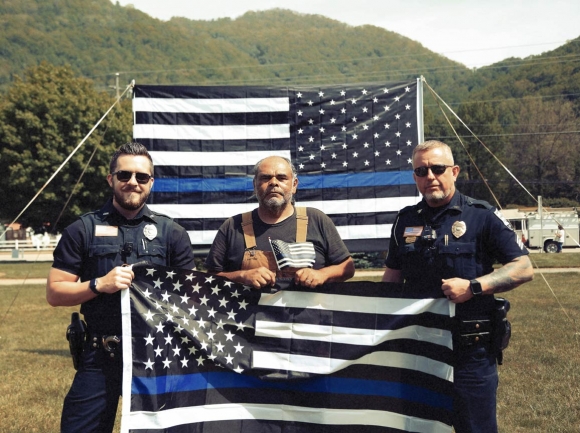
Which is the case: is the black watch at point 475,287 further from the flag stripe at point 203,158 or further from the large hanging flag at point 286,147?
the flag stripe at point 203,158

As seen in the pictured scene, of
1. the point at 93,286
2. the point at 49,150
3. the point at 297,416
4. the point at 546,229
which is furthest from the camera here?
the point at 49,150

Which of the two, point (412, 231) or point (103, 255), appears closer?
point (103, 255)

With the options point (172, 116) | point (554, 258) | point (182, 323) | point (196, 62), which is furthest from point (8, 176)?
point (196, 62)

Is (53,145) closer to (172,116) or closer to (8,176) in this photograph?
(8,176)

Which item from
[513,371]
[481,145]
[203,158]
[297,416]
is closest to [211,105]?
[203,158]

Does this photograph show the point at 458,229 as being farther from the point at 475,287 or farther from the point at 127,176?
the point at 127,176

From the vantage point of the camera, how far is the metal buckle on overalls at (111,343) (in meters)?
4.71

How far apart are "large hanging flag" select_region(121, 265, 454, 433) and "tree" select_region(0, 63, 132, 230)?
1658 inches

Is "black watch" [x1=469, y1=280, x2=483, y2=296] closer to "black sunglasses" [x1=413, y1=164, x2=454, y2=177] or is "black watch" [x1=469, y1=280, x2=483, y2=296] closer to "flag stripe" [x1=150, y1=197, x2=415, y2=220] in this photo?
"black sunglasses" [x1=413, y1=164, x2=454, y2=177]

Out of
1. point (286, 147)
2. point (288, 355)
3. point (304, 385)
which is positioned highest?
point (286, 147)

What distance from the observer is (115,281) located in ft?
15.1

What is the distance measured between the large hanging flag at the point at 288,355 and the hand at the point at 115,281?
0.79 ft

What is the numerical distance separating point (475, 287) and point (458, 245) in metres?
0.31

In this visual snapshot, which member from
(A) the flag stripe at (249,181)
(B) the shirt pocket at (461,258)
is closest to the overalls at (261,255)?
(B) the shirt pocket at (461,258)
